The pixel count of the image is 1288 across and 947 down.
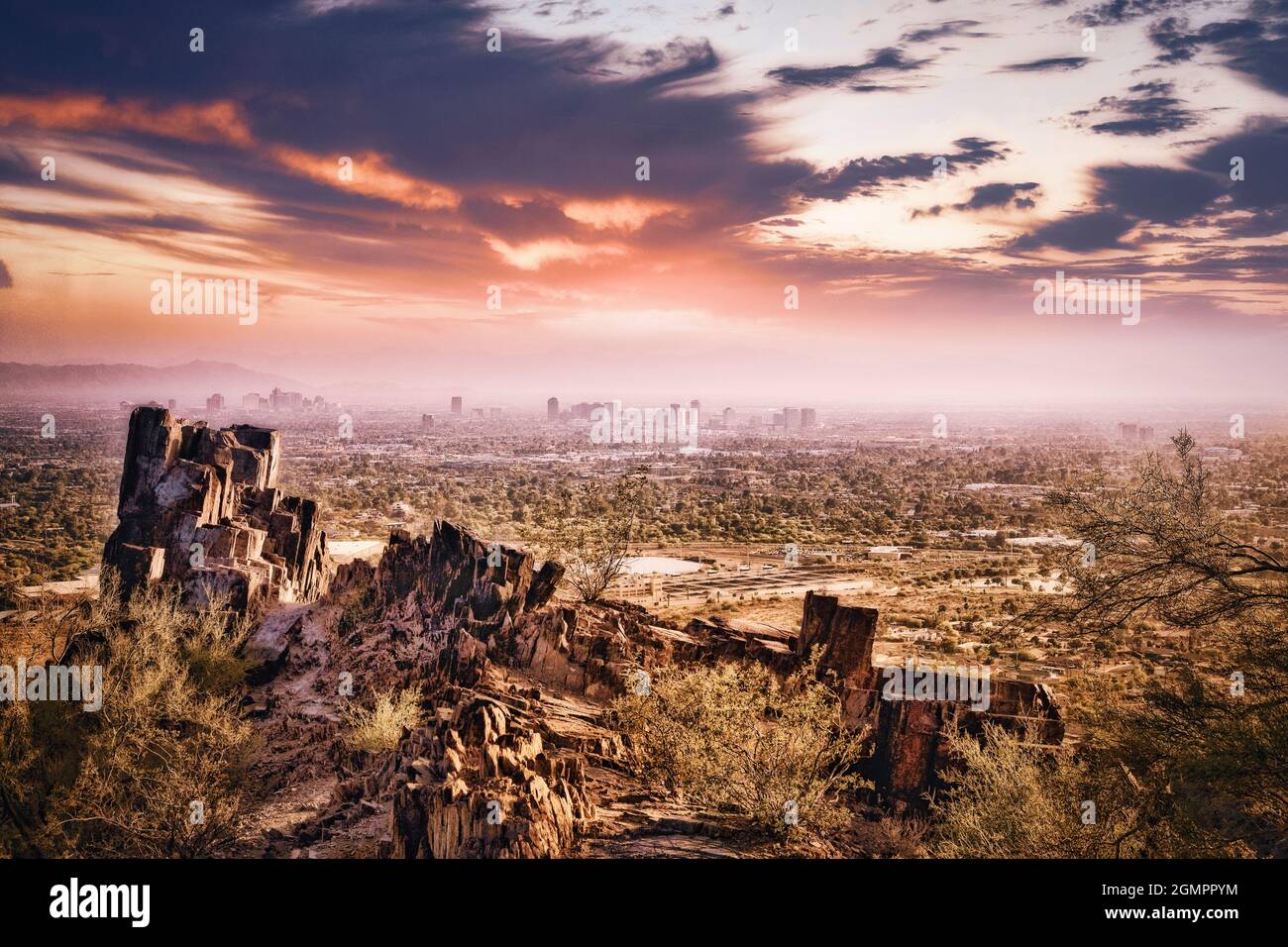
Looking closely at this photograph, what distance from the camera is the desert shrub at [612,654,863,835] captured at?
1501cm

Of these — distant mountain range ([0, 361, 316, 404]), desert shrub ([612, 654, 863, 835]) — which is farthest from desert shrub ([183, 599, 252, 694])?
distant mountain range ([0, 361, 316, 404])

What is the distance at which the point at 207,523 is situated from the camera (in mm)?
24406

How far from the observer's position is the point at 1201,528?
12.5 metres

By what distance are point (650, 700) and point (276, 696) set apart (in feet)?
31.2

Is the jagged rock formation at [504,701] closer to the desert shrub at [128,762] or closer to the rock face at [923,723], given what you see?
the rock face at [923,723]

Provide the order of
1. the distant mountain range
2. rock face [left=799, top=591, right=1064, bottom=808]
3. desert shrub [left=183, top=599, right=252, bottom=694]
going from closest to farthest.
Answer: rock face [left=799, top=591, right=1064, bottom=808] → desert shrub [left=183, top=599, right=252, bottom=694] → the distant mountain range

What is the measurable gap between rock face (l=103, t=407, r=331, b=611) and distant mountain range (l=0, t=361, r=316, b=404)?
15234 mm

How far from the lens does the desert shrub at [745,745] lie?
15.0 m

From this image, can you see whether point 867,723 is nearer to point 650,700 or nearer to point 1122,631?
point 650,700

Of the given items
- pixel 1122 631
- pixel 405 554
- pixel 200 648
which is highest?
pixel 405 554

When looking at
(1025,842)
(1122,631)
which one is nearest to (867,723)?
(1025,842)

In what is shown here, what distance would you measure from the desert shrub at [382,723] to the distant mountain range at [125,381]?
29.2 m

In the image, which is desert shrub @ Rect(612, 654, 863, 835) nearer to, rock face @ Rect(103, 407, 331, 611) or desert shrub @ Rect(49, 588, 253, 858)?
desert shrub @ Rect(49, 588, 253, 858)

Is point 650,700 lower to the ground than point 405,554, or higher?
lower
